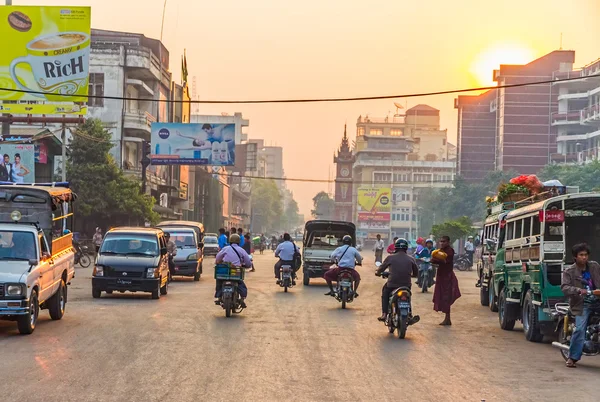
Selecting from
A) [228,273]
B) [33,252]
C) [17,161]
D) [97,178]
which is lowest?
[228,273]

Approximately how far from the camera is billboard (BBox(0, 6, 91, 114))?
39.1 metres

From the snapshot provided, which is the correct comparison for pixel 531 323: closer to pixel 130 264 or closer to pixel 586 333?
pixel 586 333

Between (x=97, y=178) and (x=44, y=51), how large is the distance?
17.5m

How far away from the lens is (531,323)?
17.0 meters

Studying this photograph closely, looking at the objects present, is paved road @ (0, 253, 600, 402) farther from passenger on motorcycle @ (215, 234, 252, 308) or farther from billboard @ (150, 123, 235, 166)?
billboard @ (150, 123, 235, 166)

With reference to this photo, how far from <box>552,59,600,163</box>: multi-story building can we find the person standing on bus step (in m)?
108

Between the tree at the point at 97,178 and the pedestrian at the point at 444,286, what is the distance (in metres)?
37.7

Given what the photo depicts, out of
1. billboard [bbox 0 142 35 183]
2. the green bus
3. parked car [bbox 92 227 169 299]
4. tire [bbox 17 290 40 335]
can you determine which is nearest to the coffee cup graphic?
billboard [bbox 0 142 35 183]

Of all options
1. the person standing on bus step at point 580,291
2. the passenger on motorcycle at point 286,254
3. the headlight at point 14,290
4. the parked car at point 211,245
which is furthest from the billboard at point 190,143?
the person standing on bus step at point 580,291

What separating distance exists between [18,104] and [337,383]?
110 feet

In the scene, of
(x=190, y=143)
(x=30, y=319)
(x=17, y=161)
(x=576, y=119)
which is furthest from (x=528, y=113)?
(x=30, y=319)

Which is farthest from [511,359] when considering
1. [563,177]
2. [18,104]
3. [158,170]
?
[563,177]

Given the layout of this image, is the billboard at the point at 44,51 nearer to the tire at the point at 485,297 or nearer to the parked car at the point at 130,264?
the parked car at the point at 130,264

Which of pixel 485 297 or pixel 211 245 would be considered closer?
pixel 485 297
